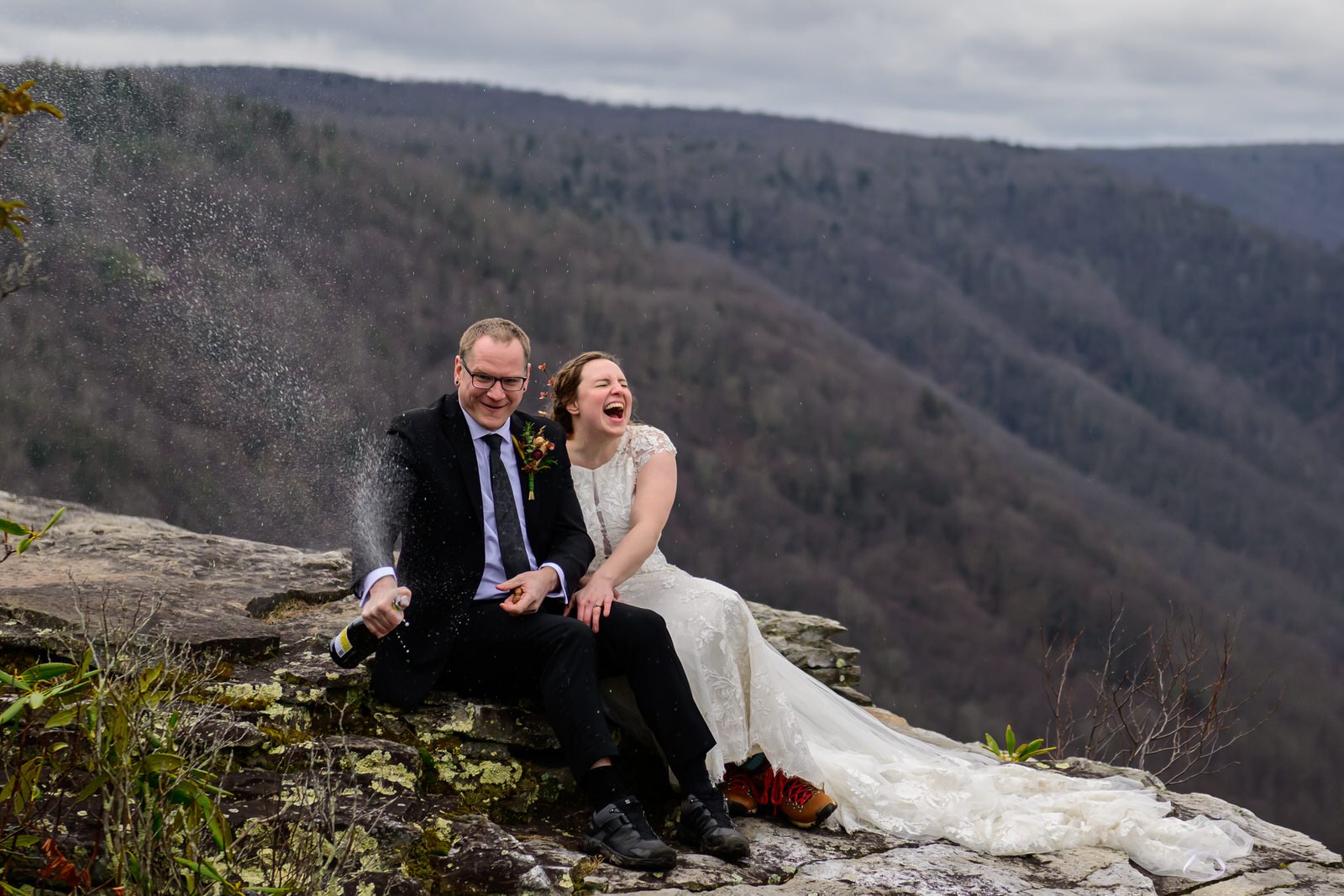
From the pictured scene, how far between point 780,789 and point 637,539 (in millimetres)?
1025

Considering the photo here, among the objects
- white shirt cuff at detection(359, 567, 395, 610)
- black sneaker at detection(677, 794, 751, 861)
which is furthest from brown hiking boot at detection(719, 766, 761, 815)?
white shirt cuff at detection(359, 567, 395, 610)

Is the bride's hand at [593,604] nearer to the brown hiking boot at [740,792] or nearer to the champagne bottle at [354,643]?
the champagne bottle at [354,643]

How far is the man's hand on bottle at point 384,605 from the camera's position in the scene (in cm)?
405

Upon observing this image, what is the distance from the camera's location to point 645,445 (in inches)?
195

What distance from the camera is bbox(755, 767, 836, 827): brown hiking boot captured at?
4492mm

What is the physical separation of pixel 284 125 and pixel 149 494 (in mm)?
13217

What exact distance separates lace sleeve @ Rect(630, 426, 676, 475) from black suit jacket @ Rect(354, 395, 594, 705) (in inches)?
15.1

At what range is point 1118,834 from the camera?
462 centimetres

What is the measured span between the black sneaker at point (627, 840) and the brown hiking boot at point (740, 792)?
0.59m

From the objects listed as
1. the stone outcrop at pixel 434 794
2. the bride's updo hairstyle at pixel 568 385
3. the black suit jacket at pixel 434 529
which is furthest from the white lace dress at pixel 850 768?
the black suit jacket at pixel 434 529

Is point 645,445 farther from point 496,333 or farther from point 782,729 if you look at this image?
point 782,729

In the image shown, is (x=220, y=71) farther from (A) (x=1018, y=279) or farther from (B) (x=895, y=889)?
(A) (x=1018, y=279)

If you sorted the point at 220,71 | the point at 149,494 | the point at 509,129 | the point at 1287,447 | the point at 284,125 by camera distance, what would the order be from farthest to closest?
the point at 1287,447 → the point at 509,129 → the point at 284,125 → the point at 220,71 → the point at 149,494

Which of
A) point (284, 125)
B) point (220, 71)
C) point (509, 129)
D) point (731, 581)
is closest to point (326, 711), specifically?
point (220, 71)
